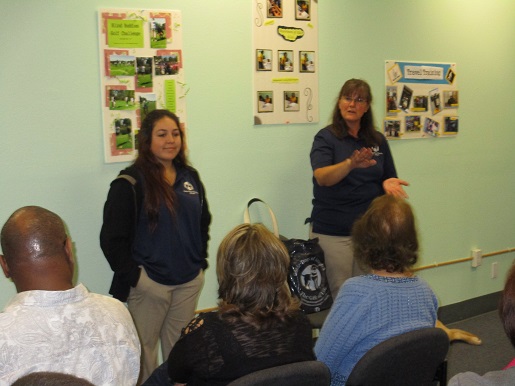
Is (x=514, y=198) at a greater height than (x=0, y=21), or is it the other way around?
(x=0, y=21)

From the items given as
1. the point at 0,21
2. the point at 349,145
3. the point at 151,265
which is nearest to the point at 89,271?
the point at 151,265

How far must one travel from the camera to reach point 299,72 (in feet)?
11.7

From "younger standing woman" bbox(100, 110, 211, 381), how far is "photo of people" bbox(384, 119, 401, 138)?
164 cm

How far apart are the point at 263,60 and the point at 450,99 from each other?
1.59 metres

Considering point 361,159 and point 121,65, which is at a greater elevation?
point 121,65

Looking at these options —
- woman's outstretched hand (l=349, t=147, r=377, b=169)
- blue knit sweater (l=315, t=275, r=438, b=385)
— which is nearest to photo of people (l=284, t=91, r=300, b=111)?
woman's outstretched hand (l=349, t=147, r=377, b=169)

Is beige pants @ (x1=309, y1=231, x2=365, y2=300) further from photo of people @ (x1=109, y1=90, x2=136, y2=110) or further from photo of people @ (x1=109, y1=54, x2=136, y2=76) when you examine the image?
photo of people @ (x1=109, y1=54, x2=136, y2=76)

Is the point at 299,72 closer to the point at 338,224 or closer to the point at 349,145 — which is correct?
the point at 349,145

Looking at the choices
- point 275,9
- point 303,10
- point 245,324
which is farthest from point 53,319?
point 303,10

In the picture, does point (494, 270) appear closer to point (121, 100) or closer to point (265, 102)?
point (265, 102)

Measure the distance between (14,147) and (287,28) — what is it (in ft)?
5.49

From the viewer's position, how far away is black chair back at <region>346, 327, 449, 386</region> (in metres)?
1.72

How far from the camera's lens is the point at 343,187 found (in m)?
3.25

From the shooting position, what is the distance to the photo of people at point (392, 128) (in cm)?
397
